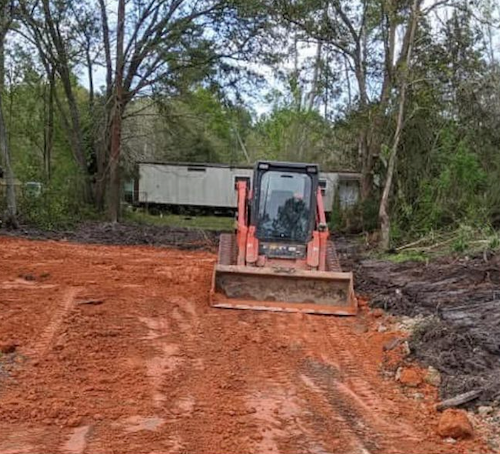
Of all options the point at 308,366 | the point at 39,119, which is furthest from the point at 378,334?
the point at 39,119

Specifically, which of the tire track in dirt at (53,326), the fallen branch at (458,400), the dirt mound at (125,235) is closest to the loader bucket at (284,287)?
the tire track in dirt at (53,326)

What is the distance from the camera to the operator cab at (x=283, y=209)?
1076 cm

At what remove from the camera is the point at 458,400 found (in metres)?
5.62

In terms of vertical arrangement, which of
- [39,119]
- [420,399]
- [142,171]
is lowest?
[420,399]

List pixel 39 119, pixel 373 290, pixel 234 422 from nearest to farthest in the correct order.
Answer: pixel 234 422 < pixel 373 290 < pixel 39 119

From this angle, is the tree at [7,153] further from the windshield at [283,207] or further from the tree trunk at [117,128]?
the windshield at [283,207]

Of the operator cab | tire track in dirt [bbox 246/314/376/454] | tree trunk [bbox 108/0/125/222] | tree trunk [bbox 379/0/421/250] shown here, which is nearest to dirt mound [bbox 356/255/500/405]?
tire track in dirt [bbox 246/314/376/454]

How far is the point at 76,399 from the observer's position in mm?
5422

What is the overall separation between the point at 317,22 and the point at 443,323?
15482 millimetres

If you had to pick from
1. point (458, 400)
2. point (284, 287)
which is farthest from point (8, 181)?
point (458, 400)

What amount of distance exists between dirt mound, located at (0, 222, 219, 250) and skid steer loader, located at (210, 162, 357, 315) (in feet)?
24.4

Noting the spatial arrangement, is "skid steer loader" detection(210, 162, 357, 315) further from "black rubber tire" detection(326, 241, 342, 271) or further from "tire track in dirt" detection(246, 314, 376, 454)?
"tire track in dirt" detection(246, 314, 376, 454)

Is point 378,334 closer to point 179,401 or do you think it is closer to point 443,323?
point 443,323

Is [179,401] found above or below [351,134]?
below
